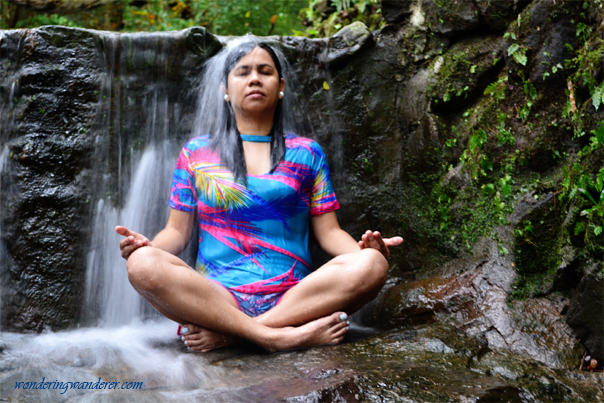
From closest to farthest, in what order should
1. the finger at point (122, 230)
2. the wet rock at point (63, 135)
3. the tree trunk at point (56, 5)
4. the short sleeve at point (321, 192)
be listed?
the finger at point (122, 230) → the short sleeve at point (321, 192) → the wet rock at point (63, 135) → the tree trunk at point (56, 5)

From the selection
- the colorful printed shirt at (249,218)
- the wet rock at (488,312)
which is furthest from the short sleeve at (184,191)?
the wet rock at (488,312)

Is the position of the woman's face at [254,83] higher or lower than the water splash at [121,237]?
higher

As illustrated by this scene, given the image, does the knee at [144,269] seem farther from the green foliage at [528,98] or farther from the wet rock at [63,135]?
the green foliage at [528,98]

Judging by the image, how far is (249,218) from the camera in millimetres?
3209

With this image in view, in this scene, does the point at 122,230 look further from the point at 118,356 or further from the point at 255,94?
the point at 255,94

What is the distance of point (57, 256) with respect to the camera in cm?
355

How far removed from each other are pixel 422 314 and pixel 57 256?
2547 mm

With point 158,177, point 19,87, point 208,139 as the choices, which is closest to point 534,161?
point 208,139

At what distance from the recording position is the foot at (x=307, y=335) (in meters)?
2.72

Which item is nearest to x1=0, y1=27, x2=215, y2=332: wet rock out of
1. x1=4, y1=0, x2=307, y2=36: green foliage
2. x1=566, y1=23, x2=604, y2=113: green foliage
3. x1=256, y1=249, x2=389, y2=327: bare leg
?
x1=256, y1=249, x2=389, y2=327: bare leg

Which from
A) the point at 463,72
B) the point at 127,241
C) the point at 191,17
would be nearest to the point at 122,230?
the point at 127,241

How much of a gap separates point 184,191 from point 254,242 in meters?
0.58

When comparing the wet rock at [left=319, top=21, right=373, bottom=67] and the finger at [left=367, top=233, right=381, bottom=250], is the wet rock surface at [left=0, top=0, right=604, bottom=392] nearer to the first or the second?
the wet rock at [left=319, top=21, right=373, bottom=67]

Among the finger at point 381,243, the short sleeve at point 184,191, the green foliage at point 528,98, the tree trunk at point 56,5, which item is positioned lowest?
the finger at point 381,243
